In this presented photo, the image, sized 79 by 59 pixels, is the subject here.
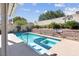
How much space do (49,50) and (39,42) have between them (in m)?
0.55

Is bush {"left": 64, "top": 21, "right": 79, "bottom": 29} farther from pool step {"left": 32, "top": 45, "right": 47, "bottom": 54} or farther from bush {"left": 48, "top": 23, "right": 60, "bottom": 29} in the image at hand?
pool step {"left": 32, "top": 45, "right": 47, "bottom": 54}

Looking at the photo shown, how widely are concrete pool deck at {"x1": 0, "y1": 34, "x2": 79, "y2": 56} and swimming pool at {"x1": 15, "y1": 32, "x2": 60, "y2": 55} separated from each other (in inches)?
6.0

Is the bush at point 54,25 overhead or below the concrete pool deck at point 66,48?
overhead

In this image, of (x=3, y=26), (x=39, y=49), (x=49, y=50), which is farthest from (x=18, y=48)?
(x=3, y=26)

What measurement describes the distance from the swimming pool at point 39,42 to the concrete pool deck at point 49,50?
0.15 m

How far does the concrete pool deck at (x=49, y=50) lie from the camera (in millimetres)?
6754

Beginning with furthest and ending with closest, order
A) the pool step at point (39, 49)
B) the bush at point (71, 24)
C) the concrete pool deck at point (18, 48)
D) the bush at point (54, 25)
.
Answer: the pool step at point (39, 49) < the concrete pool deck at point (18, 48) < the bush at point (54, 25) < the bush at point (71, 24)

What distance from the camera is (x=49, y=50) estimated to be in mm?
7078

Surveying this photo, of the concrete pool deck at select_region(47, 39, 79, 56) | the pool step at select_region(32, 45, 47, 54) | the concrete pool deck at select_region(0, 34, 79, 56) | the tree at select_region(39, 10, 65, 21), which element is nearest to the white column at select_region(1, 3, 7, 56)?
the concrete pool deck at select_region(0, 34, 79, 56)

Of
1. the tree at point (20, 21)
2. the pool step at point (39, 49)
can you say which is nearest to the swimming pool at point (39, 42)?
the pool step at point (39, 49)

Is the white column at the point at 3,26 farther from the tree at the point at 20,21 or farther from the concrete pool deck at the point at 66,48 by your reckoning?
the concrete pool deck at the point at 66,48

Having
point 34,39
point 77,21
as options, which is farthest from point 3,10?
point 77,21

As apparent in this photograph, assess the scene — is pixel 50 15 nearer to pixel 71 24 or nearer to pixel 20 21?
pixel 71 24

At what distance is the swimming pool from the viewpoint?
22.8 feet
